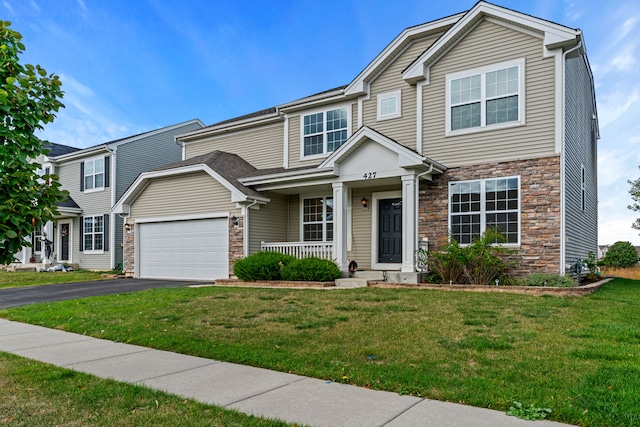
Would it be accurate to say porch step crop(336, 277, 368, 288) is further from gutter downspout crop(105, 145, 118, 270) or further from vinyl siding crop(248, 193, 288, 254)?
gutter downspout crop(105, 145, 118, 270)

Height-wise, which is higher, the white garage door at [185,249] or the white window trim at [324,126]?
the white window trim at [324,126]

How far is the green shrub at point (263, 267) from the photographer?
43.7ft

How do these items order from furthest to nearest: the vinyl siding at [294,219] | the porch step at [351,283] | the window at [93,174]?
the window at [93,174]
the vinyl siding at [294,219]
the porch step at [351,283]

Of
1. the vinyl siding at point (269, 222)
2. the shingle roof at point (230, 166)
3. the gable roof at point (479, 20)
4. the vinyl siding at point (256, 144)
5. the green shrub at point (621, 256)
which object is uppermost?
the gable roof at point (479, 20)

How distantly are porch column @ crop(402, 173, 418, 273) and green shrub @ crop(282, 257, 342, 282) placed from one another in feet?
6.61

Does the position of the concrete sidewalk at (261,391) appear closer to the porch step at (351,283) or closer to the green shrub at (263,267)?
the porch step at (351,283)

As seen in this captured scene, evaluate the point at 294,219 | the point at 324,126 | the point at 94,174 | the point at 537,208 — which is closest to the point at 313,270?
the point at 294,219

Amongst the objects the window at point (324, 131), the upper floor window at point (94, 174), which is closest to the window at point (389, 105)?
the window at point (324, 131)

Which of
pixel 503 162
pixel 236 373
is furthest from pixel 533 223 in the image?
pixel 236 373

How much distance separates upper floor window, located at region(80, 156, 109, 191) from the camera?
2203 cm

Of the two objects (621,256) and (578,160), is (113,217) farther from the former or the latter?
(621,256)

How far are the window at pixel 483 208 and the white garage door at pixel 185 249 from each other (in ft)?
24.7

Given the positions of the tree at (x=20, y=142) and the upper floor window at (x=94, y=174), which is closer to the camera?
the tree at (x=20, y=142)

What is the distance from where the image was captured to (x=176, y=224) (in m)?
16.8
